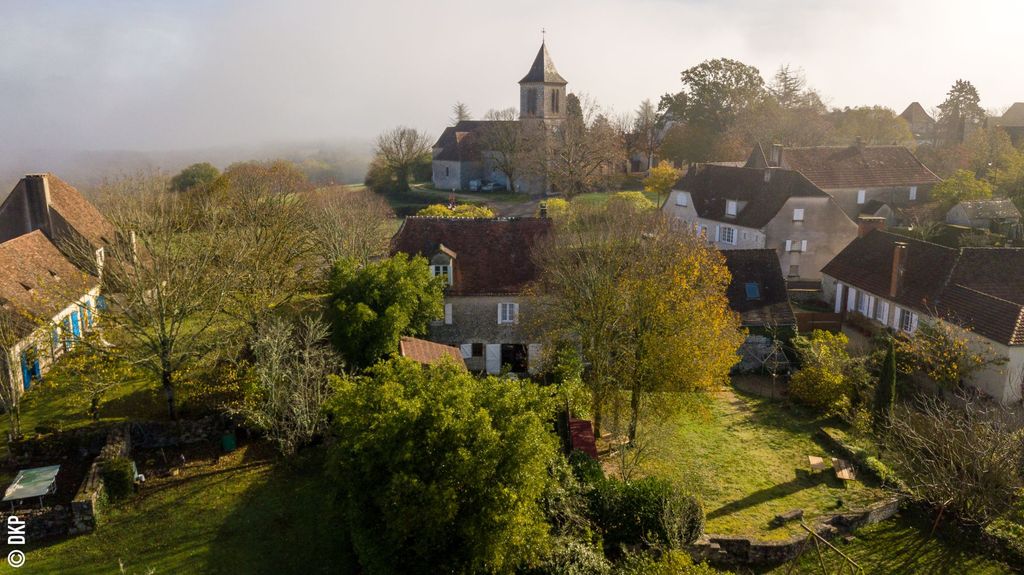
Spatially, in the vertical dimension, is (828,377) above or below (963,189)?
below

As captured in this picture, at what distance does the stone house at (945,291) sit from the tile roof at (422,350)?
72.9 ft

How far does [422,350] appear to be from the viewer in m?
28.8

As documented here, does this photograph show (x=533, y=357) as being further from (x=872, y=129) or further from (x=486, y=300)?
(x=872, y=129)

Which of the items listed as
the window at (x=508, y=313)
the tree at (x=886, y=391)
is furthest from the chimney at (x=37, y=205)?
the tree at (x=886, y=391)

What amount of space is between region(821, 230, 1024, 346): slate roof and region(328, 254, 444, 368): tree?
2383 cm

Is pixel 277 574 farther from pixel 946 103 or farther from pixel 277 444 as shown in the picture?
pixel 946 103

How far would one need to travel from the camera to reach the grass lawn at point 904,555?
19734 millimetres

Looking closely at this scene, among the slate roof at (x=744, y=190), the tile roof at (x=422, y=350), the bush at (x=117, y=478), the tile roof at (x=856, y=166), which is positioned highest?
the tile roof at (x=856, y=166)

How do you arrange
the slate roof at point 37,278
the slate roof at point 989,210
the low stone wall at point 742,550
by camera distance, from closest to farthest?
the low stone wall at point 742,550 → the slate roof at point 37,278 → the slate roof at point 989,210

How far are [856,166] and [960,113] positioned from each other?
3843cm

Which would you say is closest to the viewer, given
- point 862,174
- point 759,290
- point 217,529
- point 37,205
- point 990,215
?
point 217,529

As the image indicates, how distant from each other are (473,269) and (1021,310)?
79.4 feet

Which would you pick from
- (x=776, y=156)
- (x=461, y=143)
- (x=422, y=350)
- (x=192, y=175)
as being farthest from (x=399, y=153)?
(x=422, y=350)

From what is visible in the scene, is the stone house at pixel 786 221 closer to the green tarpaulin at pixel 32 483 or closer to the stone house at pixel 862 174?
the stone house at pixel 862 174
